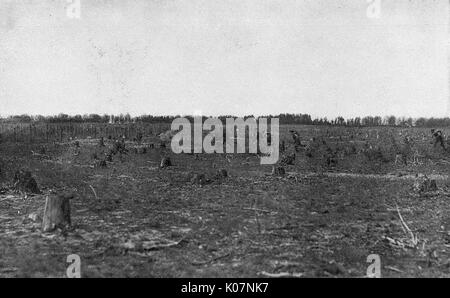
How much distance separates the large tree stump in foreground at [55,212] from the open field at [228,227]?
216 millimetres

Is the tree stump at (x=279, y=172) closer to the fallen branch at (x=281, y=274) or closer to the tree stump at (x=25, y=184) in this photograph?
the tree stump at (x=25, y=184)

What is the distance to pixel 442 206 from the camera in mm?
11375

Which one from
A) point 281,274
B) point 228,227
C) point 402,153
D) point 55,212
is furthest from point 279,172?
point 281,274

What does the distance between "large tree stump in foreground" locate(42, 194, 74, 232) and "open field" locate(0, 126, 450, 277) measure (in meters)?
0.22

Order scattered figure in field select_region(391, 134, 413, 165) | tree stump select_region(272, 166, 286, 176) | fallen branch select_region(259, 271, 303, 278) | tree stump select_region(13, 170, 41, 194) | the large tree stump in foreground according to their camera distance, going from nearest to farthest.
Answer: fallen branch select_region(259, 271, 303, 278) < the large tree stump in foreground < tree stump select_region(13, 170, 41, 194) < tree stump select_region(272, 166, 286, 176) < scattered figure in field select_region(391, 134, 413, 165)

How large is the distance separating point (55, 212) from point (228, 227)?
12.3ft

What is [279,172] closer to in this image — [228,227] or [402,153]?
[228,227]

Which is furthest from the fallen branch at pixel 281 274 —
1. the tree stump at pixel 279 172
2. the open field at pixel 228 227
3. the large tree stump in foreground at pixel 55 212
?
the tree stump at pixel 279 172

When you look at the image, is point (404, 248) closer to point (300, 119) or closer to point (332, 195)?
point (332, 195)

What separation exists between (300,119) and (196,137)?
2043 inches

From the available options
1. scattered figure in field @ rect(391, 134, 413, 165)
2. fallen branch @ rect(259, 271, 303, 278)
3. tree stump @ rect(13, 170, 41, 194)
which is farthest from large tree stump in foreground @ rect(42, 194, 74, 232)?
scattered figure in field @ rect(391, 134, 413, 165)

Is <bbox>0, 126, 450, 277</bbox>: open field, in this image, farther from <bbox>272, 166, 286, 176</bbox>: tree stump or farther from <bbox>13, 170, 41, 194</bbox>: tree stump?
<bbox>272, 166, 286, 176</bbox>: tree stump

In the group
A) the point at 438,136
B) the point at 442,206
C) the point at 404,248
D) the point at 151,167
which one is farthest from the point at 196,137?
the point at 404,248

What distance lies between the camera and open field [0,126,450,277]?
6328mm
